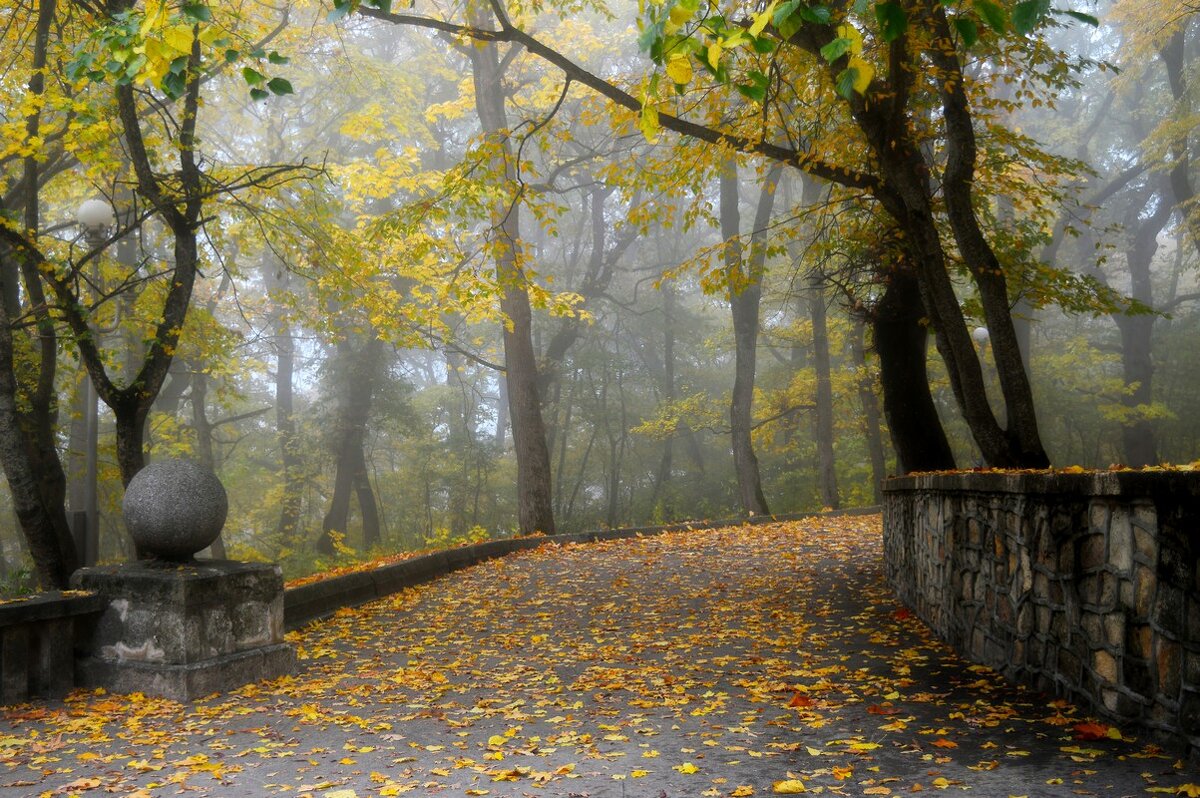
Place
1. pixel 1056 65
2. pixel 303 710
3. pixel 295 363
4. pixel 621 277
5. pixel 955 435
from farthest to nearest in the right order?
pixel 295 363 → pixel 621 277 → pixel 955 435 → pixel 1056 65 → pixel 303 710

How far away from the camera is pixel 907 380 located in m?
10.4

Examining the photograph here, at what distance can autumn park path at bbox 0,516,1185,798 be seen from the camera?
13.2ft

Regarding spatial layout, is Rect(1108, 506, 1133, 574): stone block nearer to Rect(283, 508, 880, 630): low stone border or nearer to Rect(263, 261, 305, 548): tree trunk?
Rect(283, 508, 880, 630): low stone border

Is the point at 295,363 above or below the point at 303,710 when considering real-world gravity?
above

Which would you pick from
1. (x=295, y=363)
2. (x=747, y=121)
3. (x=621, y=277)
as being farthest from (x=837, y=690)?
(x=295, y=363)

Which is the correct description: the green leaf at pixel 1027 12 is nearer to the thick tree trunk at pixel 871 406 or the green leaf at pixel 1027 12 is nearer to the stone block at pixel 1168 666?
the stone block at pixel 1168 666

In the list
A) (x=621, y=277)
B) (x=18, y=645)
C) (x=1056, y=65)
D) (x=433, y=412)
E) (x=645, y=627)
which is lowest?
(x=645, y=627)

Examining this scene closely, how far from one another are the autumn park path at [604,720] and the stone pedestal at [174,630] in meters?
0.17

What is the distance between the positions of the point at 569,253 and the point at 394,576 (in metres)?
25.3

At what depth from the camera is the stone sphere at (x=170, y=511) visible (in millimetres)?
6281

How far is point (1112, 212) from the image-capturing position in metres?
30.6

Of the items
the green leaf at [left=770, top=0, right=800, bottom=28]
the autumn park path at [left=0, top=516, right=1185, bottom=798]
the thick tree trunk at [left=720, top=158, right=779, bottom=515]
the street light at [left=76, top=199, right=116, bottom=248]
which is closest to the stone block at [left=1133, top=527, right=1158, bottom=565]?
the autumn park path at [left=0, top=516, right=1185, bottom=798]

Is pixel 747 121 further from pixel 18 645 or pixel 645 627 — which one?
pixel 18 645

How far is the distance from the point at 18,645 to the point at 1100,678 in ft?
19.8
